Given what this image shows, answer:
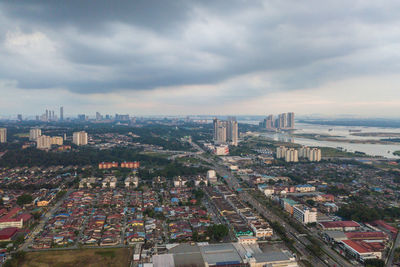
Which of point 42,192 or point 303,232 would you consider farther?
point 42,192

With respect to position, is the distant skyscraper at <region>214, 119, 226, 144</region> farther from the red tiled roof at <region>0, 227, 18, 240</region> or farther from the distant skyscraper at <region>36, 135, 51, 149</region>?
the red tiled roof at <region>0, 227, 18, 240</region>

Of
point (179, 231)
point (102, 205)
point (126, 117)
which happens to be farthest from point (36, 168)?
point (126, 117)

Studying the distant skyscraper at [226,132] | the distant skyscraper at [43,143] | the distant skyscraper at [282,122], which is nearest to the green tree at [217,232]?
the distant skyscraper at [43,143]

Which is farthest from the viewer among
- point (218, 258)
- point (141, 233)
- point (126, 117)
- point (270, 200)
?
point (126, 117)

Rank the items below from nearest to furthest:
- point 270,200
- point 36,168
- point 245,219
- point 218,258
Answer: point 218,258, point 245,219, point 270,200, point 36,168

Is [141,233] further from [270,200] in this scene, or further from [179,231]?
[270,200]

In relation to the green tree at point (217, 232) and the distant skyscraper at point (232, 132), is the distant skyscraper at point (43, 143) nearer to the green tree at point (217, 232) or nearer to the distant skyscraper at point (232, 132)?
the distant skyscraper at point (232, 132)

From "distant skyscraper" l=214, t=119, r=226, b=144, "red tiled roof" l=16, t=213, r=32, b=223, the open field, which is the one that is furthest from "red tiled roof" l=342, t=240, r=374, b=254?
Answer: "distant skyscraper" l=214, t=119, r=226, b=144

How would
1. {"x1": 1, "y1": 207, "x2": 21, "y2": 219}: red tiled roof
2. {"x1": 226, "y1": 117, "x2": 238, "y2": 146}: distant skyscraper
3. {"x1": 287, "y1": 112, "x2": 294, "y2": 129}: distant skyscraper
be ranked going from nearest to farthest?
{"x1": 1, "y1": 207, "x2": 21, "y2": 219}: red tiled roof, {"x1": 226, "y1": 117, "x2": 238, "y2": 146}: distant skyscraper, {"x1": 287, "y1": 112, "x2": 294, "y2": 129}: distant skyscraper

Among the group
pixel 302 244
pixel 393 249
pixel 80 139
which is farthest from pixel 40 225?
pixel 80 139
